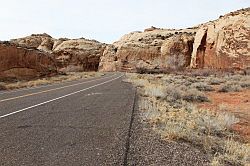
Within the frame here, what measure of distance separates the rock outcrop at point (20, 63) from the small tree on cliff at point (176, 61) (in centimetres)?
3577

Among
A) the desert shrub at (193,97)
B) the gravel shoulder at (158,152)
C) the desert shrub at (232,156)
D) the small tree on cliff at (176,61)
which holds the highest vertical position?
the gravel shoulder at (158,152)

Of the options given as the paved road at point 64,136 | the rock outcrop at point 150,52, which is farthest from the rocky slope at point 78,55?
the paved road at point 64,136

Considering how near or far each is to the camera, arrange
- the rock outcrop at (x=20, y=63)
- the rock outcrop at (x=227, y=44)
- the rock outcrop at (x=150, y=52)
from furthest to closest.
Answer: the rock outcrop at (x=150, y=52) → the rock outcrop at (x=227, y=44) → the rock outcrop at (x=20, y=63)

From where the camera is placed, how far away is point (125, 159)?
6090 millimetres

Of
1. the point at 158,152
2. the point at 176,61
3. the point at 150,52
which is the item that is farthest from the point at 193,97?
the point at 150,52

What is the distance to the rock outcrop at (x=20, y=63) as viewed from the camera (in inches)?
1897

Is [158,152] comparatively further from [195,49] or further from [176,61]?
[176,61]

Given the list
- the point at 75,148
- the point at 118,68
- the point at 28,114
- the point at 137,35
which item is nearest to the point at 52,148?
the point at 75,148

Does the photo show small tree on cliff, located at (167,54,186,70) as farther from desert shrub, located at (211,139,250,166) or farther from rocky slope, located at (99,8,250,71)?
desert shrub, located at (211,139,250,166)

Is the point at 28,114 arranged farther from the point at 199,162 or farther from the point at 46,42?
the point at 46,42

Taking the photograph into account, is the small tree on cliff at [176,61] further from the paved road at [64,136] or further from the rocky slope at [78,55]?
the paved road at [64,136]

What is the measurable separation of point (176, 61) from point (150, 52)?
13958 mm

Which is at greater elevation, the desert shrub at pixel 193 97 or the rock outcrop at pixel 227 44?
the rock outcrop at pixel 227 44

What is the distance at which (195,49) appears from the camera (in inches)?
2933
